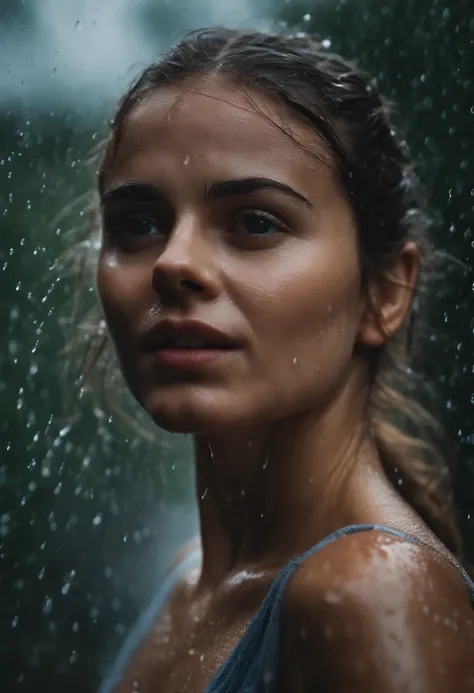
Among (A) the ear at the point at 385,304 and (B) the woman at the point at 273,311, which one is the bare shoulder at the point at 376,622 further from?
(A) the ear at the point at 385,304

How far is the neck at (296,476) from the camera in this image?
3.67ft

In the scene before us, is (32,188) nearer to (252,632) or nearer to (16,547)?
(16,547)

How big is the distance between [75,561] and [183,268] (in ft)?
8.33

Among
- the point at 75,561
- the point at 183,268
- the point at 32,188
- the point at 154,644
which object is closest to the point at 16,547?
the point at 75,561

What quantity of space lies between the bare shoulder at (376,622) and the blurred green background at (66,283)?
1497mm

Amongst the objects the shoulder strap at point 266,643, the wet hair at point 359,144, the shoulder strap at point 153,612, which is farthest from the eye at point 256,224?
the shoulder strap at point 153,612

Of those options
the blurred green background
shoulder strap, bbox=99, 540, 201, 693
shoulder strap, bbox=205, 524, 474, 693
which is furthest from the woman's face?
the blurred green background

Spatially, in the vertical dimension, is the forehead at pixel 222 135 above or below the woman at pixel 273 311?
above

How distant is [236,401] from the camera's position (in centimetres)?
103

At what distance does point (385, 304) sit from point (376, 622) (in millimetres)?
486

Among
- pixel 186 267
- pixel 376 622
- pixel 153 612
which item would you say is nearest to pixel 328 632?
pixel 376 622

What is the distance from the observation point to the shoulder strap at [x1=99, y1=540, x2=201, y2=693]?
4.74 ft

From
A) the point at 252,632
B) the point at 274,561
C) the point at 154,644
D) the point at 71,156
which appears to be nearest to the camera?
the point at 252,632

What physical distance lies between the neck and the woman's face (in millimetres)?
63
